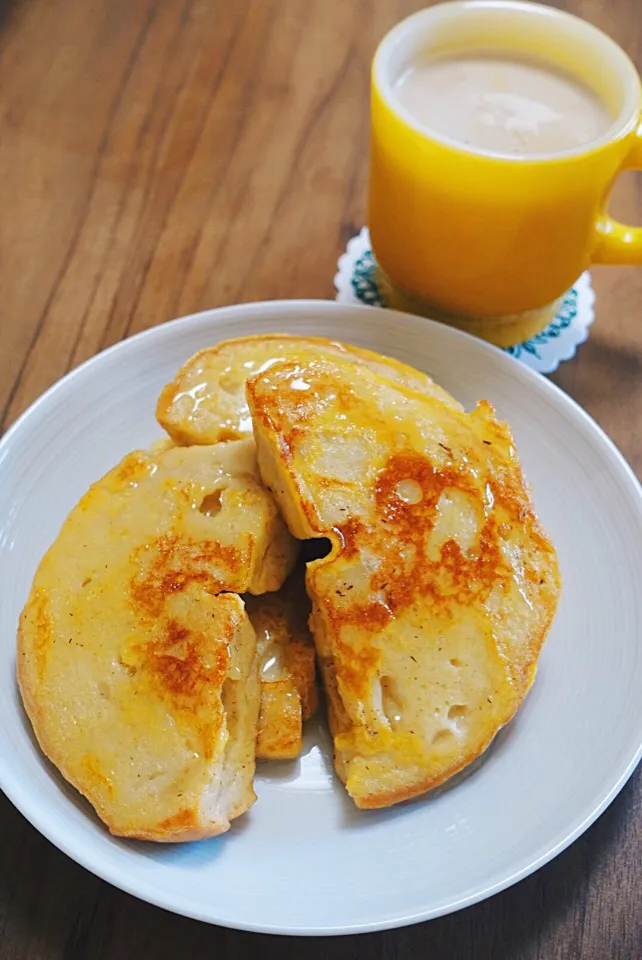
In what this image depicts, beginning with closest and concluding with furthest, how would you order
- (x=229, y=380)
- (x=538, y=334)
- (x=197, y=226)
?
(x=229, y=380)
(x=538, y=334)
(x=197, y=226)

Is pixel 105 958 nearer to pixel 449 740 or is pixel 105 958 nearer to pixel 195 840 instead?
pixel 195 840

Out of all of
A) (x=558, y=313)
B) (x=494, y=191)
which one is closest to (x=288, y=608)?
(x=494, y=191)

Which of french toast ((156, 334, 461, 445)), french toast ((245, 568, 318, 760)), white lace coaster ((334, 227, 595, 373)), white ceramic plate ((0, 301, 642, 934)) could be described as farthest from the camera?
white lace coaster ((334, 227, 595, 373))

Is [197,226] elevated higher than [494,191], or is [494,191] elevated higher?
[494,191]

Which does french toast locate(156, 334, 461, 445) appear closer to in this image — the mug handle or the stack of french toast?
the stack of french toast

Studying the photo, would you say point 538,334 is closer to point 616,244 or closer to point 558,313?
point 558,313

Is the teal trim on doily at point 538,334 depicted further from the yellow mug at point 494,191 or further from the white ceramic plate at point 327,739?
the white ceramic plate at point 327,739

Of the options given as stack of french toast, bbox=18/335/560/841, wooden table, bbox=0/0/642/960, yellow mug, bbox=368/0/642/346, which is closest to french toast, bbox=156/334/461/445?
stack of french toast, bbox=18/335/560/841
